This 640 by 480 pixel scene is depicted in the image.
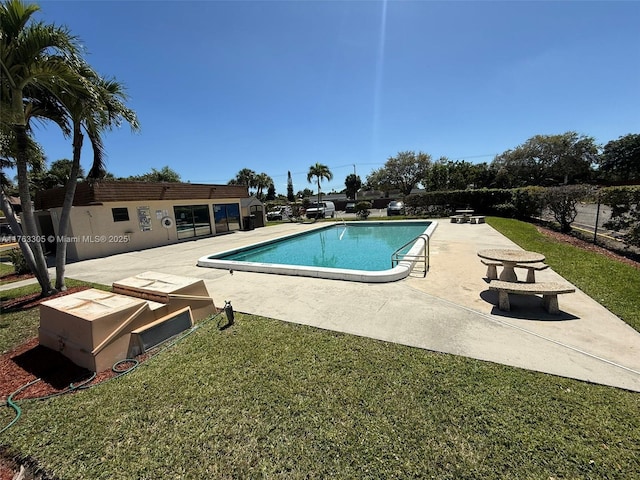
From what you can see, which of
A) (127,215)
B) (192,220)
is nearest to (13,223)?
(127,215)

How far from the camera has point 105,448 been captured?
88.9 inches

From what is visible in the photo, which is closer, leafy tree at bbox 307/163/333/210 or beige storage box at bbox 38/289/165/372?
beige storage box at bbox 38/289/165/372

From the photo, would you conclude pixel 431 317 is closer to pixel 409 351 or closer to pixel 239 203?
pixel 409 351

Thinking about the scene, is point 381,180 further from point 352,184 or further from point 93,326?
point 93,326

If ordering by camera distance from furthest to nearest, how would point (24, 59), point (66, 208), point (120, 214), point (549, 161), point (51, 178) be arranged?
1. point (549, 161)
2. point (51, 178)
3. point (120, 214)
4. point (66, 208)
5. point (24, 59)

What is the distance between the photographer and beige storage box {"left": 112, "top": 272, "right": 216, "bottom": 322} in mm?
4348

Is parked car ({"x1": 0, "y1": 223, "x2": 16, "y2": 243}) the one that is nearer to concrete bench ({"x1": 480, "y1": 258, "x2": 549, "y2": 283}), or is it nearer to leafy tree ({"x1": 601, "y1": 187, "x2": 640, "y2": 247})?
concrete bench ({"x1": 480, "y1": 258, "x2": 549, "y2": 283})

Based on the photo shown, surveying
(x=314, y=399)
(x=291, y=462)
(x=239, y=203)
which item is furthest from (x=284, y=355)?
(x=239, y=203)

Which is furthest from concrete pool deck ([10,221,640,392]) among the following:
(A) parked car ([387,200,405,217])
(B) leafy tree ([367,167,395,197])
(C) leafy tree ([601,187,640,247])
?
(B) leafy tree ([367,167,395,197])

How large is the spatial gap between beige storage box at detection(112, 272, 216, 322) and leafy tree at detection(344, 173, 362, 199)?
57986mm

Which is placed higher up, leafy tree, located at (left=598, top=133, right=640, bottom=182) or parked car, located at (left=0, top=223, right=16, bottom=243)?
leafy tree, located at (left=598, top=133, right=640, bottom=182)

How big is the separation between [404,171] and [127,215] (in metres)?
39.2

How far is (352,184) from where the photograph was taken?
61.8 metres

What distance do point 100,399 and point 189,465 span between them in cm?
154
